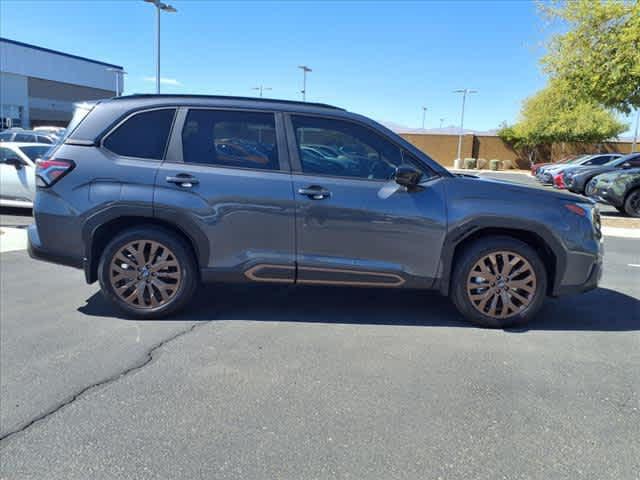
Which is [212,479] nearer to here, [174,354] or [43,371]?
[174,354]

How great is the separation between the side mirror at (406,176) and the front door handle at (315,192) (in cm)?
59

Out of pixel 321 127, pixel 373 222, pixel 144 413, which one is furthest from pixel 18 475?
pixel 321 127

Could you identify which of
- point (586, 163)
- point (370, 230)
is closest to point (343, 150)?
point (370, 230)

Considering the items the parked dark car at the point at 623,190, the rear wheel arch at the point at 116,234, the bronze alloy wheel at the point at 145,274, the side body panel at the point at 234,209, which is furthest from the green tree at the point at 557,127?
the bronze alloy wheel at the point at 145,274

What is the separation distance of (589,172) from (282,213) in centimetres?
1468

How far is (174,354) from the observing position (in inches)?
148

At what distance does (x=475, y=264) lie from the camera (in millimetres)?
4262

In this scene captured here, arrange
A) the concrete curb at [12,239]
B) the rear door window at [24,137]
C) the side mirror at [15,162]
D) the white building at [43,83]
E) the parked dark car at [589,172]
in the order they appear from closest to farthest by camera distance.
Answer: the concrete curb at [12,239] → the side mirror at [15,162] → the parked dark car at [589,172] → the rear door window at [24,137] → the white building at [43,83]

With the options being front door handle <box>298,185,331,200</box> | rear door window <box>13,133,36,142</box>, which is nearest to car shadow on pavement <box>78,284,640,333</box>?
front door handle <box>298,185,331,200</box>

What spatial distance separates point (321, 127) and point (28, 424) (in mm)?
3040

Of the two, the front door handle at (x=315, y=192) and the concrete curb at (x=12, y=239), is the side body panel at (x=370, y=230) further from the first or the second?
the concrete curb at (x=12, y=239)

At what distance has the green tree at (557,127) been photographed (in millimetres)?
38469

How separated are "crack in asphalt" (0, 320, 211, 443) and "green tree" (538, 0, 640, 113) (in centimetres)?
1349

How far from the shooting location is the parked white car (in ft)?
32.4
